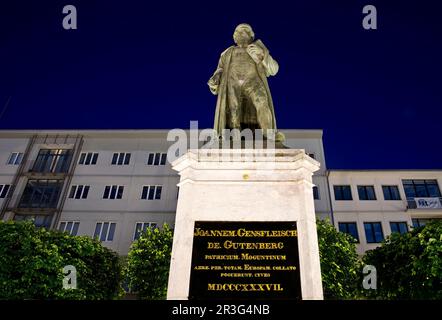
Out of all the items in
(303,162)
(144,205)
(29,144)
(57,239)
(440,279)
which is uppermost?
(29,144)

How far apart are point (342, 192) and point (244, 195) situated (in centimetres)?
3394

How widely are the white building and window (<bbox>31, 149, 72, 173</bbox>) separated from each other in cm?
12

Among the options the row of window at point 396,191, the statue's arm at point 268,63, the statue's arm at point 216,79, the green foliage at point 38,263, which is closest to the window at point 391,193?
the row of window at point 396,191

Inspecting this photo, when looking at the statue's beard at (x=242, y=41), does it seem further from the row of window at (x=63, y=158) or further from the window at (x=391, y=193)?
the window at (x=391, y=193)

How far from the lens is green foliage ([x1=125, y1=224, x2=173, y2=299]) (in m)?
22.2

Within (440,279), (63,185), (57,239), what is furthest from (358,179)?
(63,185)

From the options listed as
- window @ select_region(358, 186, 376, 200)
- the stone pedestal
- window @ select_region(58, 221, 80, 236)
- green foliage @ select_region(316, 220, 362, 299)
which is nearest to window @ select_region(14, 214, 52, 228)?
window @ select_region(58, 221, 80, 236)

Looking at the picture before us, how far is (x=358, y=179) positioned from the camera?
121 feet

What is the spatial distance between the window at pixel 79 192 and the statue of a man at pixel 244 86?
32.9 meters

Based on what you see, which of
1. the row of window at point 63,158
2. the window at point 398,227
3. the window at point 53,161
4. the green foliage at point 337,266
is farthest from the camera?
the window at point 53,161

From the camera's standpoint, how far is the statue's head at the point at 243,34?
7.85 m

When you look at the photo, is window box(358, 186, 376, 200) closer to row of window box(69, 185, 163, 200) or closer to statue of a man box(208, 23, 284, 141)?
row of window box(69, 185, 163, 200)
